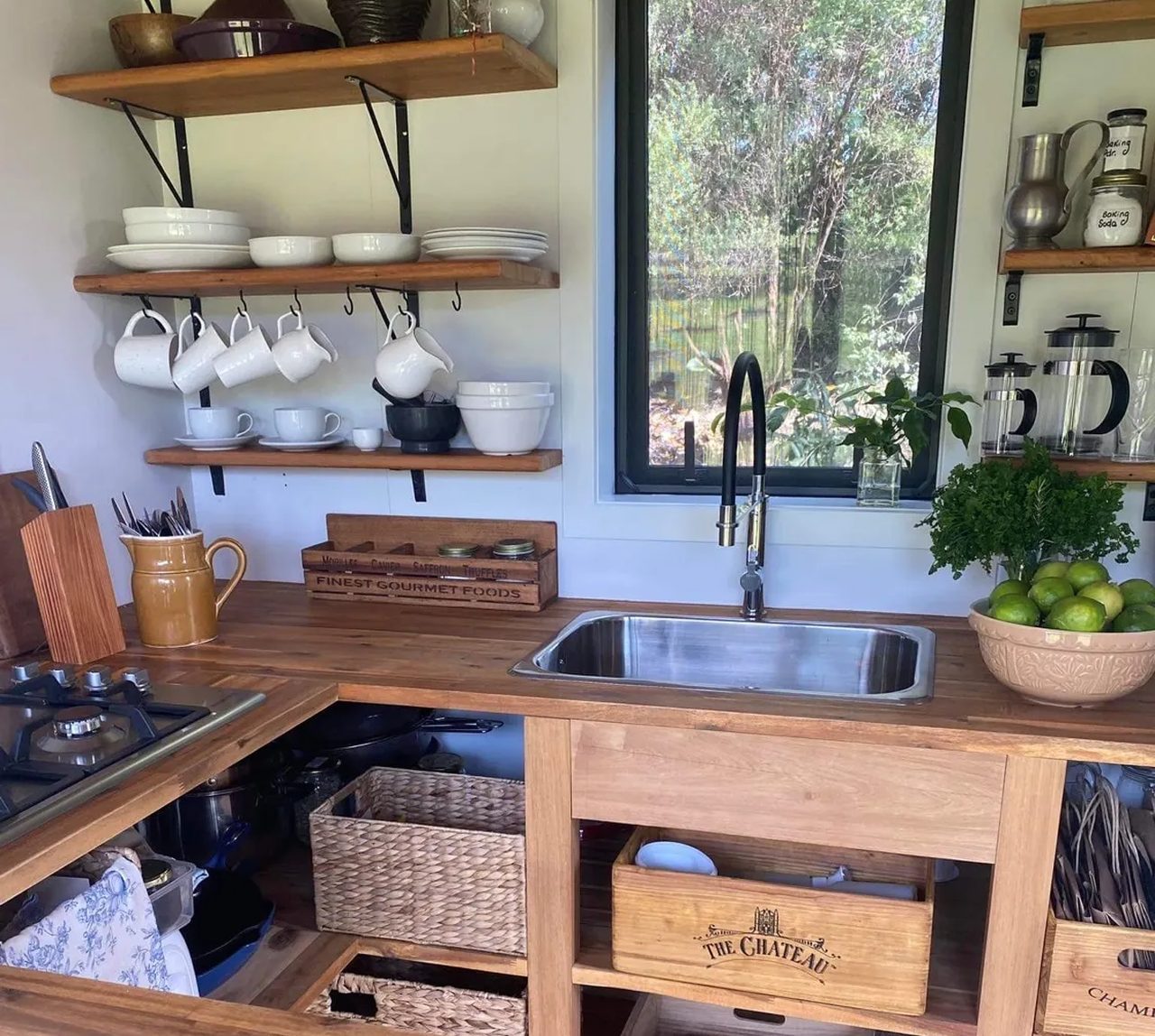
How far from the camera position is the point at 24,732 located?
3.92ft

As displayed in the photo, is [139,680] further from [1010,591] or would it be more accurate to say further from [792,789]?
[1010,591]

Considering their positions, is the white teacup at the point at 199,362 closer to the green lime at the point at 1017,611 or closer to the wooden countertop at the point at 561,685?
the wooden countertop at the point at 561,685

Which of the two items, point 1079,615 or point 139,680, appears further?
point 139,680

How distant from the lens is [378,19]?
5.50 feet

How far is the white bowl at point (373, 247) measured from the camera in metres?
1.74

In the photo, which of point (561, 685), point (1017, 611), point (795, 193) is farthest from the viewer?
point (795, 193)

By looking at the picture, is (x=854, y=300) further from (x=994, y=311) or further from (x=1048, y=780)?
(x=1048, y=780)

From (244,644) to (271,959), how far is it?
535 mm

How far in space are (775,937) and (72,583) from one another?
1.26 meters

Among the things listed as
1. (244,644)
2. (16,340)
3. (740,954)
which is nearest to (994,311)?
(740,954)

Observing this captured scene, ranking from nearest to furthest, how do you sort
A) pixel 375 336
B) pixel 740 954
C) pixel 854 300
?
1. pixel 740 954
2. pixel 854 300
3. pixel 375 336

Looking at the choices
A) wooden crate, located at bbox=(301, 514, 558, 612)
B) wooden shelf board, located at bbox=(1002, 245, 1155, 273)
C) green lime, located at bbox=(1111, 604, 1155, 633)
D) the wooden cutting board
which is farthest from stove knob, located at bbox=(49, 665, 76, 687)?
wooden shelf board, located at bbox=(1002, 245, 1155, 273)

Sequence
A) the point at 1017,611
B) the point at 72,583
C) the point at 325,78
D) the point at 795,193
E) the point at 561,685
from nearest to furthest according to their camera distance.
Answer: the point at 1017,611
the point at 561,685
the point at 72,583
the point at 325,78
the point at 795,193

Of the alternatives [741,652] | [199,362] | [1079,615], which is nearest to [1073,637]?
[1079,615]
